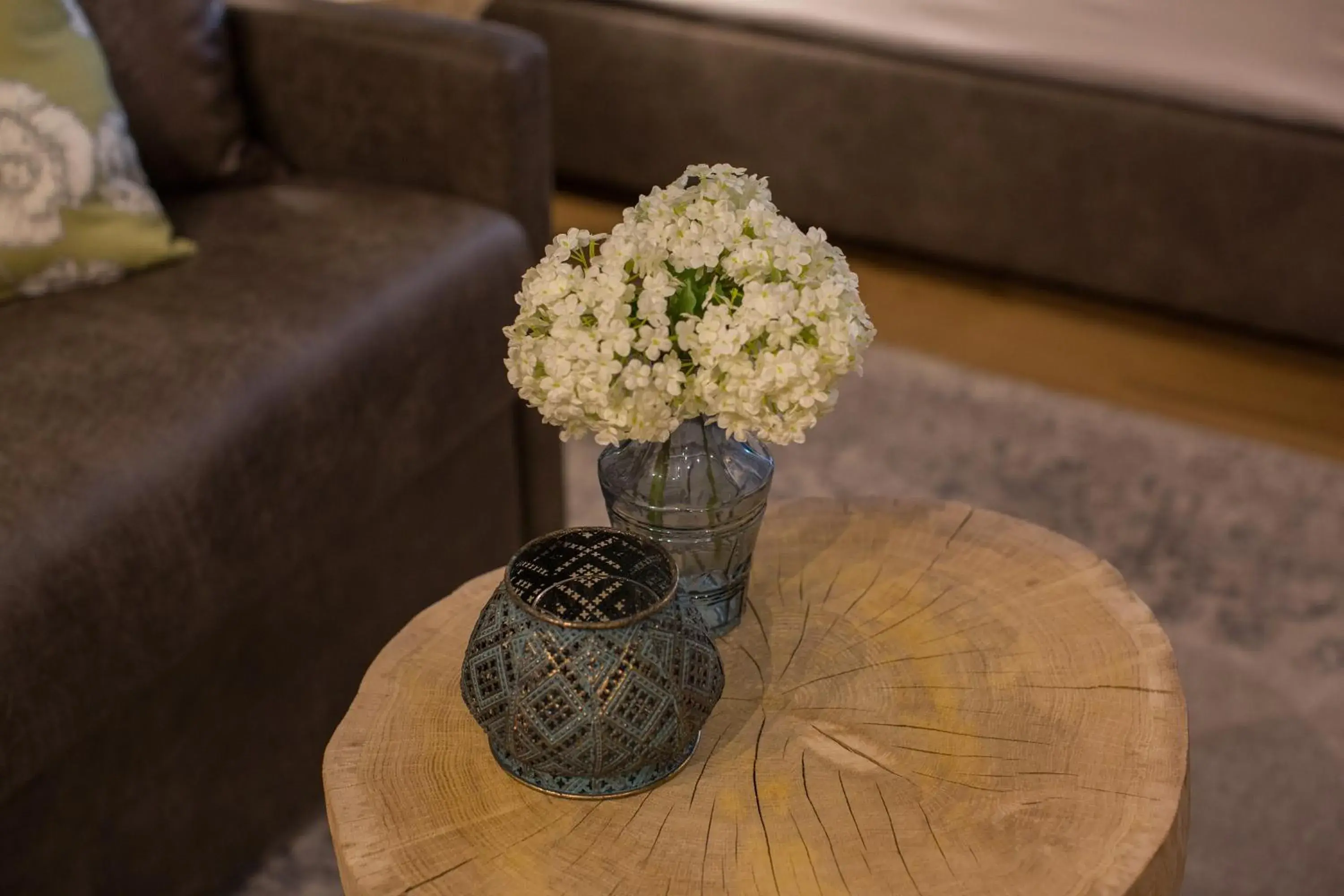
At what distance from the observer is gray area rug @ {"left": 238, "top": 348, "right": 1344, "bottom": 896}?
1502mm

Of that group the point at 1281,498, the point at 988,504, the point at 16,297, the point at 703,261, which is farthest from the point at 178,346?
the point at 1281,498

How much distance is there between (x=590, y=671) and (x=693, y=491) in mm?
195

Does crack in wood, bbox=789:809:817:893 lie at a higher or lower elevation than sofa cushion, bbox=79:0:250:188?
lower

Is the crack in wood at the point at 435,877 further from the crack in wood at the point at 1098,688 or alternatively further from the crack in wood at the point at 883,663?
the crack in wood at the point at 1098,688

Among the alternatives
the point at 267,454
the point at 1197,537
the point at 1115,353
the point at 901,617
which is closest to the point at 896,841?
the point at 901,617

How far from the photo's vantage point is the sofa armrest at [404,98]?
169 centimetres

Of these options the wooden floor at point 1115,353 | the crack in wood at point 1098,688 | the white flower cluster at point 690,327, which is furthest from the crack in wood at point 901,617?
the wooden floor at point 1115,353

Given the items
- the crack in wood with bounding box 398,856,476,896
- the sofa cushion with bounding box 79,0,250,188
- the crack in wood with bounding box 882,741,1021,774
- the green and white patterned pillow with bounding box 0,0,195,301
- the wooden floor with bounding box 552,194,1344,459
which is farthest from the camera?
the wooden floor with bounding box 552,194,1344,459

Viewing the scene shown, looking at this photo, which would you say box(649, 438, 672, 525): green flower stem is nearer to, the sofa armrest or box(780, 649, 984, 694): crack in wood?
box(780, 649, 984, 694): crack in wood

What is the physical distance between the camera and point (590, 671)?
0.89 metres

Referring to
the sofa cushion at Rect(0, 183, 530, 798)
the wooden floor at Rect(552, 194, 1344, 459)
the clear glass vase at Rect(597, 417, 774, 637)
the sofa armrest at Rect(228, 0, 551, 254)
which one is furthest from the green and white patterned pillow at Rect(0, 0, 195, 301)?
the wooden floor at Rect(552, 194, 1344, 459)

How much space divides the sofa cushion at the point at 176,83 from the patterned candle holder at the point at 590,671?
1.03 m

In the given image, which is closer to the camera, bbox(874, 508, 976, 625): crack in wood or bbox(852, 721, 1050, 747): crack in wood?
bbox(852, 721, 1050, 747): crack in wood

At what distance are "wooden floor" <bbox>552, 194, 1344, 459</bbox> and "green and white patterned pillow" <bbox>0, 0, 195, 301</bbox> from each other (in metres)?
1.34
